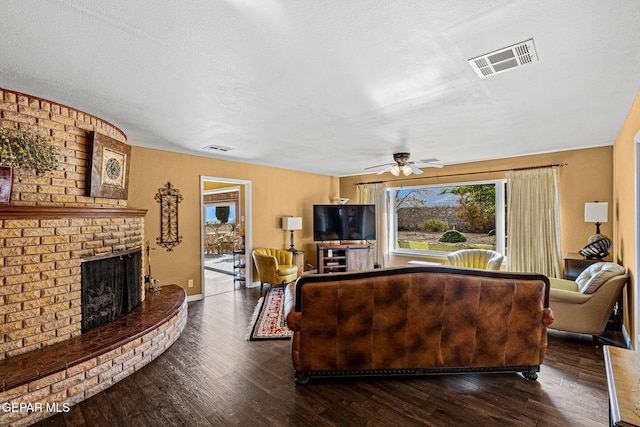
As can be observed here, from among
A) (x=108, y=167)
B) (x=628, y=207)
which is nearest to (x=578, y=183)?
(x=628, y=207)

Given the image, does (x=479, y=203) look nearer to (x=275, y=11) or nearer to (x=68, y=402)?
(x=275, y=11)

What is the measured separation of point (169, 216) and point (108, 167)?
1.64 metres

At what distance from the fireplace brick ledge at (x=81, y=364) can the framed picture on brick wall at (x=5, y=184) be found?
4.16ft

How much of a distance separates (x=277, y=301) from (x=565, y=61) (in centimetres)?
452

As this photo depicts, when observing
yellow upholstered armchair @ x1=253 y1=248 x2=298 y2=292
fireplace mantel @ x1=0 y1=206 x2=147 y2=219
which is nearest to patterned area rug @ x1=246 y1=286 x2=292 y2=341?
yellow upholstered armchair @ x1=253 y1=248 x2=298 y2=292

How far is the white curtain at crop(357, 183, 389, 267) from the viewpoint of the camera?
6953 mm

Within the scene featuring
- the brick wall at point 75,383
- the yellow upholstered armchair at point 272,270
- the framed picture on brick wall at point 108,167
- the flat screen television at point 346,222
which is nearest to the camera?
the brick wall at point 75,383

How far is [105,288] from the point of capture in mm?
3027

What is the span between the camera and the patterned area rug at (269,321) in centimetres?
351

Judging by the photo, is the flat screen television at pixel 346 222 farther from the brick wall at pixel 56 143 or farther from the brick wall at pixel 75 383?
the brick wall at pixel 56 143

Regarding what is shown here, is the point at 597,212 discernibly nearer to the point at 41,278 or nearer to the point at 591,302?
the point at 591,302

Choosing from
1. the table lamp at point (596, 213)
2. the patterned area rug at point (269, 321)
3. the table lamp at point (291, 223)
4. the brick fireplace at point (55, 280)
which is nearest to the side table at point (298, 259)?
the table lamp at point (291, 223)

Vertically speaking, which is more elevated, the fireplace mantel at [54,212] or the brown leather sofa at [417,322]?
the fireplace mantel at [54,212]

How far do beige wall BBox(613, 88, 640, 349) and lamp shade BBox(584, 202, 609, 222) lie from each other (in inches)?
5.3
